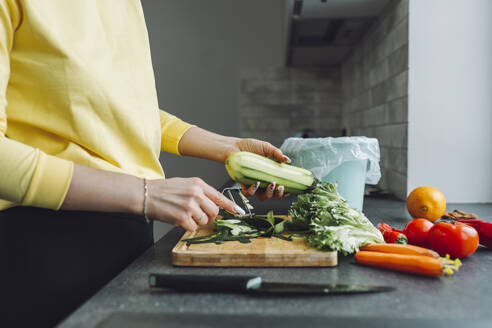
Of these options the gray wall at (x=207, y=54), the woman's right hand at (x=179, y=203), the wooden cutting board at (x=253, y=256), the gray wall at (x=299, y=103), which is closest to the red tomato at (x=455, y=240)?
the wooden cutting board at (x=253, y=256)

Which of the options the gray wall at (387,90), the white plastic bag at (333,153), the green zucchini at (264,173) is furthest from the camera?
the gray wall at (387,90)

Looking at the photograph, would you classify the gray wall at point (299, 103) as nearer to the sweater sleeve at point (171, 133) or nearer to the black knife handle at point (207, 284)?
the sweater sleeve at point (171, 133)

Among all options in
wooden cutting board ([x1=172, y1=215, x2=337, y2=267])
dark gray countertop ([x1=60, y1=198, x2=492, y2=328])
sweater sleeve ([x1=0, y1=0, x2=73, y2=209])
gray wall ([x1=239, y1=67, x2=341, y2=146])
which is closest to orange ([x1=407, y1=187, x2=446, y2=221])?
dark gray countertop ([x1=60, y1=198, x2=492, y2=328])

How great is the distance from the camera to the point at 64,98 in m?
0.68

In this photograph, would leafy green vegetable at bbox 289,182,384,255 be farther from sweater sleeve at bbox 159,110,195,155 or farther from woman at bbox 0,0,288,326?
sweater sleeve at bbox 159,110,195,155

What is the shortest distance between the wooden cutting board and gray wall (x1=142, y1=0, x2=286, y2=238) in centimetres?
252

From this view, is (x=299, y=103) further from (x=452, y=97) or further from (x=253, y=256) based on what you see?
(x=253, y=256)

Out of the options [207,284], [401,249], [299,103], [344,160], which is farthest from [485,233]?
[299,103]

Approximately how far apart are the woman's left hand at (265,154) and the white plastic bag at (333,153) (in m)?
0.09

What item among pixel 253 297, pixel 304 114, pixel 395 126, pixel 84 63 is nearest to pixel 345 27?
pixel 395 126

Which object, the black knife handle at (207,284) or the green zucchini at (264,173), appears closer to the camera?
the black knife handle at (207,284)

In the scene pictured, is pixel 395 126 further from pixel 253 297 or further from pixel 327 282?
pixel 253 297

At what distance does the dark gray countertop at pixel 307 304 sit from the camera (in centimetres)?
51

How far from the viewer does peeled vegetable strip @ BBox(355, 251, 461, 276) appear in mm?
636
